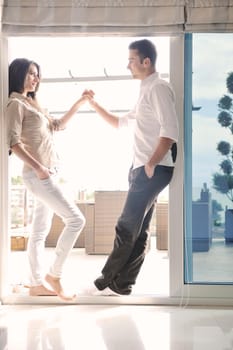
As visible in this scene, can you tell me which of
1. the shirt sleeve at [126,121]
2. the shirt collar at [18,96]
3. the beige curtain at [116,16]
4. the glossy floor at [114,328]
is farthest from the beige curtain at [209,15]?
the glossy floor at [114,328]

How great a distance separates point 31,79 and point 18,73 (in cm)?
10

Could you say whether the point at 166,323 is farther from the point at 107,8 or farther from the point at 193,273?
the point at 107,8

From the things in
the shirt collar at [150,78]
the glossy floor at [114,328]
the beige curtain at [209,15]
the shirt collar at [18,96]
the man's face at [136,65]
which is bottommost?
the glossy floor at [114,328]

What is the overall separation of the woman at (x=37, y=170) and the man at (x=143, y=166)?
12.5 inches

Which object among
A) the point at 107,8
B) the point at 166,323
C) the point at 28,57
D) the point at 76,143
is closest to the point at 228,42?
the point at 107,8

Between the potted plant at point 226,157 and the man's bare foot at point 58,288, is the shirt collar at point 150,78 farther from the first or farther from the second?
the man's bare foot at point 58,288

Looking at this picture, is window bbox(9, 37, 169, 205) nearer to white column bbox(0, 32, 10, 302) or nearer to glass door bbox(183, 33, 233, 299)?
white column bbox(0, 32, 10, 302)

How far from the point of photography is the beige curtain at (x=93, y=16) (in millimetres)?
3205

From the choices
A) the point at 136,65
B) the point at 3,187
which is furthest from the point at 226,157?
the point at 3,187

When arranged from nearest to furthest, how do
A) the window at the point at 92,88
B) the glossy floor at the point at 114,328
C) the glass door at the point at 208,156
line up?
the glossy floor at the point at 114,328 < the glass door at the point at 208,156 < the window at the point at 92,88

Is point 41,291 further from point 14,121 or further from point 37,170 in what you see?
point 14,121

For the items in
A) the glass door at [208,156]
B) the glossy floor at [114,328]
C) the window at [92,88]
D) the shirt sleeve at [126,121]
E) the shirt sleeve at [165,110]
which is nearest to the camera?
the glossy floor at [114,328]

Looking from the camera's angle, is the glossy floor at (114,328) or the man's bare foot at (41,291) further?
the man's bare foot at (41,291)

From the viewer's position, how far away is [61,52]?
4273 millimetres
